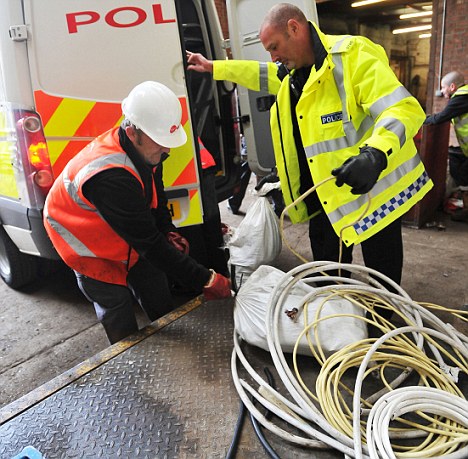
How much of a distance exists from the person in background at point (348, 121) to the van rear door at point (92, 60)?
674mm

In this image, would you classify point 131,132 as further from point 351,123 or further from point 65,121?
point 351,123

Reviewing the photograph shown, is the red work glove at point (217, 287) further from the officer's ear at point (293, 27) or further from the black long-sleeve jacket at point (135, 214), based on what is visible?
the officer's ear at point (293, 27)

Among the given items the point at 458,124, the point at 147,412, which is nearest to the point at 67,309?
the point at 147,412

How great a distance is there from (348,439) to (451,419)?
1.06 feet

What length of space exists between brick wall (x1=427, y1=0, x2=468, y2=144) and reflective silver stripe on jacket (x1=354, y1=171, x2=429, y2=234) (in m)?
5.67

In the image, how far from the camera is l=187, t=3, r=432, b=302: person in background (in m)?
1.63

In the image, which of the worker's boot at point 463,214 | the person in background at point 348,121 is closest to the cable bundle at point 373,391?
the person in background at point 348,121

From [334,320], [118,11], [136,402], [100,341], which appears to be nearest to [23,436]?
[136,402]

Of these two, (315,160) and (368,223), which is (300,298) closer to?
(368,223)

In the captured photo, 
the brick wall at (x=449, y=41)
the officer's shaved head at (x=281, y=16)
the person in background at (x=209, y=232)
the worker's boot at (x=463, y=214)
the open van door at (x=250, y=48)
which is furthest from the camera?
the brick wall at (x=449, y=41)

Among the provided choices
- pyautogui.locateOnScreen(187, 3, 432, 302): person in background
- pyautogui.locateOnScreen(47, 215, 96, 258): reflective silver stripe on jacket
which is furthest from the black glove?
pyautogui.locateOnScreen(47, 215, 96, 258): reflective silver stripe on jacket

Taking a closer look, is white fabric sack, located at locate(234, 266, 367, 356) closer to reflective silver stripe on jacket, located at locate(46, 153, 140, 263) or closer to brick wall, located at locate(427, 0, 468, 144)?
reflective silver stripe on jacket, located at locate(46, 153, 140, 263)

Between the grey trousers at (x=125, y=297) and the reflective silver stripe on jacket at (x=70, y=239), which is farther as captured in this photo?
the grey trousers at (x=125, y=297)

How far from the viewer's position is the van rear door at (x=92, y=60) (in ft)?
6.98
